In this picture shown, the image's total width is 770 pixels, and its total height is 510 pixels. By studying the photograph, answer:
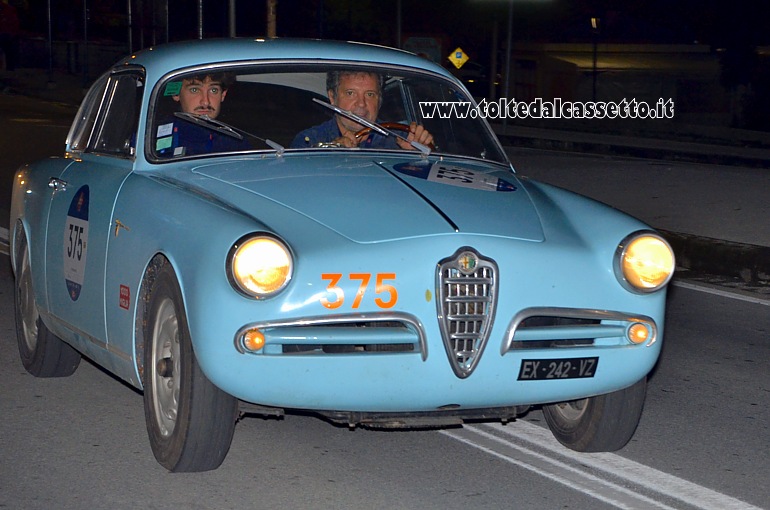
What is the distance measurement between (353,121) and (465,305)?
1.67m

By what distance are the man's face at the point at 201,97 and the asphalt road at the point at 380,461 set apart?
1342 mm

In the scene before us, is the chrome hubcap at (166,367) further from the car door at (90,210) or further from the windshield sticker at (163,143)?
the windshield sticker at (163,143)

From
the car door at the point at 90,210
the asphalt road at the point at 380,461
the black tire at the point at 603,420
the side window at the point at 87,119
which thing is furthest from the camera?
the side window at the point at 87,119

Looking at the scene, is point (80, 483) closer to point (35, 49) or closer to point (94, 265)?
point (94, 265)

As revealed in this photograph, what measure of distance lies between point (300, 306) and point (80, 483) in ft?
3.70

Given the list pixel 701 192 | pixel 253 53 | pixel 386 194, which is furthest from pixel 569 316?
pixel 701 192

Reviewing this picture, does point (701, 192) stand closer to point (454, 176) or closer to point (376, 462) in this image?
point (454, 176)

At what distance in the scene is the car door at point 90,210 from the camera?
546 centimetres

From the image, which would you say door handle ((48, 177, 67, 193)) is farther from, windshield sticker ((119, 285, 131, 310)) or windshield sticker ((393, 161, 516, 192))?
windshield sticker ((393, 161, 516, 192))

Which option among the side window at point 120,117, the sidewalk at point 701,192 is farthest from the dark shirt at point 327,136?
the sidewalk at point 701,192

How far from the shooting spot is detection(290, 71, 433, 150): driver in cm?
590

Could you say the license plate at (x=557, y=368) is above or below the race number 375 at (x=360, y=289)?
→ below

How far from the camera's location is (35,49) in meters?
56.2
